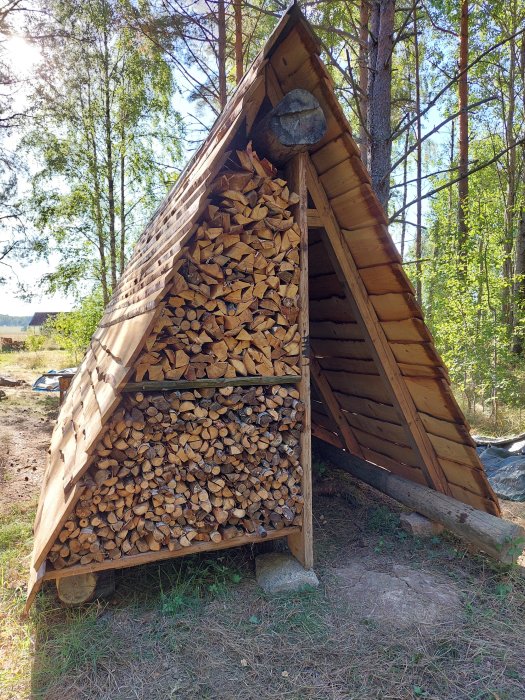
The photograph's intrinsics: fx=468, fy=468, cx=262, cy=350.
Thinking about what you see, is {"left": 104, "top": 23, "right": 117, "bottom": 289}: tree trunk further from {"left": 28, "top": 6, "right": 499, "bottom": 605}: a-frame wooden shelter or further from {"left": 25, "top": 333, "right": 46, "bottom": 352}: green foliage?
{"left": 25, "top": 333, "right": 46, "bottom": 352}: green foliage

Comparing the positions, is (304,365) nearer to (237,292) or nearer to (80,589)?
(237,292)

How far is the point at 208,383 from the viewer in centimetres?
297

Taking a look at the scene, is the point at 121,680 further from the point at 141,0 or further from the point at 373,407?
the point at 141,0

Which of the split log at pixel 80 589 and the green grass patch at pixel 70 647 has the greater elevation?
the split log at pixel 80 589

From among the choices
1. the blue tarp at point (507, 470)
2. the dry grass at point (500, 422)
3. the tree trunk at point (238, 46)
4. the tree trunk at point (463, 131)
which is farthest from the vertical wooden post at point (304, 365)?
the tree trunk at point (238, 46)

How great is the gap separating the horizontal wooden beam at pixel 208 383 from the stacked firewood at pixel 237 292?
0.04 metres

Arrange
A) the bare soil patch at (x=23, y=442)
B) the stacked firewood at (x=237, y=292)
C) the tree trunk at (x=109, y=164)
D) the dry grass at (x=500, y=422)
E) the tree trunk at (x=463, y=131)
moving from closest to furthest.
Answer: the stacked firewood at (x=237, y=292) → the bare soil patch at (x=23, y=442) → the dry grass at (x=500, y=422) → the tree trunk at (x=463, y=131) → the tree trunk at (x=109, y=164)

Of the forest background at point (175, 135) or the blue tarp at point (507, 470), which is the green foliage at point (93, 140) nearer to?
the forest background at point (175, 135)

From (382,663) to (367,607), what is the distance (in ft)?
1.46

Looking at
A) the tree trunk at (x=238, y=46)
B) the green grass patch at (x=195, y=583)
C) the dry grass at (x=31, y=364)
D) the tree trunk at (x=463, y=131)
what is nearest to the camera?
the green grass patch at (x=195, y=583)

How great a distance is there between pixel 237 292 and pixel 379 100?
3624 mm

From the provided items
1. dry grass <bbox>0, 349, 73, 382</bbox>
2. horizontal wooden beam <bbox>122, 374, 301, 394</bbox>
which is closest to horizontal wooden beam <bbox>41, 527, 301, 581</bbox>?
horizontal wooden beam <bbox>122, 374, 301, 394</bbox>

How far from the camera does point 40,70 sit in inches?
494

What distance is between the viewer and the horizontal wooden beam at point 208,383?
9.24 ft
